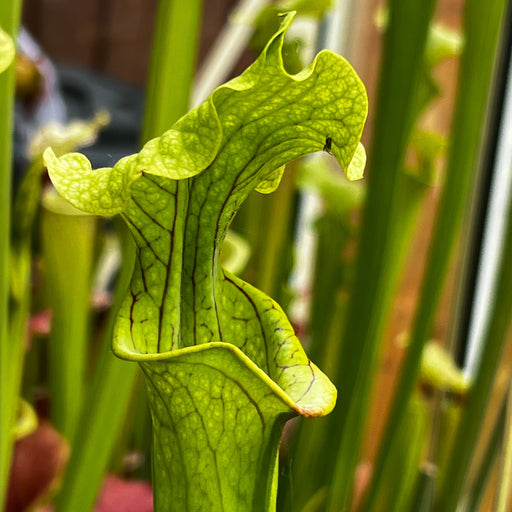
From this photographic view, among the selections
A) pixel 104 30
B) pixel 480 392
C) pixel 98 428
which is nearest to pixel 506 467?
pixel 480 392

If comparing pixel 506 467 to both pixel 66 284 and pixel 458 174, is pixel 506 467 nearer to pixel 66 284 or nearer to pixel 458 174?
pixel 458 174

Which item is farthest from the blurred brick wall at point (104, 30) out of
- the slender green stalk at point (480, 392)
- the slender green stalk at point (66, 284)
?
the slender green stalk at point (480, 392)

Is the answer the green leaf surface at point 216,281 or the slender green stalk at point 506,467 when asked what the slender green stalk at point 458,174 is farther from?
the green leaf surface at point 216,281

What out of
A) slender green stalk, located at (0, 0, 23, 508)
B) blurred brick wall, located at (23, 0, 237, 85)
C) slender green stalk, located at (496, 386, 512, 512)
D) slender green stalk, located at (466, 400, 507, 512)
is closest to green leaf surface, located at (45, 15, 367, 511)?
slender green stalk, located at (0, 0, 23, 508)

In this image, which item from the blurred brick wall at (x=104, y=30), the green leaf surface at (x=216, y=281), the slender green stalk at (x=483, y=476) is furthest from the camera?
the blurred brick wall at (x=104, y=30)

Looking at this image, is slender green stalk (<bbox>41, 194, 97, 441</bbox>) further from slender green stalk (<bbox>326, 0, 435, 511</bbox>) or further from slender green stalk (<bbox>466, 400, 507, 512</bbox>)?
slender green stalk (<bbox>466, 400, 507, 512</bbox>)

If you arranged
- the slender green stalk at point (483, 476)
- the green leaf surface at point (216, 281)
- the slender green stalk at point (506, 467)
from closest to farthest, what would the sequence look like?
the green leaf surface at point (216, 281) < the slender green stalk at point (506, 467) < the slender green stalk at point (483, 476)

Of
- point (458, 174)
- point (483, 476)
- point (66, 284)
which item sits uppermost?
point (458, 174)
